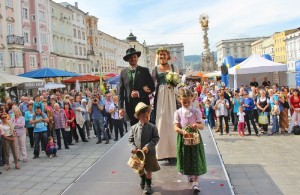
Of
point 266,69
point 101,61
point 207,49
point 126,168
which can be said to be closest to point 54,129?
point 126,168

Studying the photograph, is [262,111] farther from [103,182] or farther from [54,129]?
[103,182]

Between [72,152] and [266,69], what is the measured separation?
34.3 ft

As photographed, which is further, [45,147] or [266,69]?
[266,69]

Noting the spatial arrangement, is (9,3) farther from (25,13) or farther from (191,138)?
(191,138)

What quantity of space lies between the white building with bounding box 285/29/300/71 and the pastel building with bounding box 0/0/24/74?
6044cm

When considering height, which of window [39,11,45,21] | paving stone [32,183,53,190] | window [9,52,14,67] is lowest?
paving stone [32,183,53,190]

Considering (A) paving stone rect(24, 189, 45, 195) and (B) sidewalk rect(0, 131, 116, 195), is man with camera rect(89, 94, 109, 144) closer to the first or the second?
(B) sidewalk rect(0, 131, 116, 195)

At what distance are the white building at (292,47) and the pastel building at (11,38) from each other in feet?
198

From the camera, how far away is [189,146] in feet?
16.1

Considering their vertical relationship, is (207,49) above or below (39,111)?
above

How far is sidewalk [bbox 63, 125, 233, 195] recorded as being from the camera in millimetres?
4780

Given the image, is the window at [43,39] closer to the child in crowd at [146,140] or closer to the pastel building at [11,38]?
the pastel building at [11,38]

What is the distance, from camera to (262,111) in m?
12.4

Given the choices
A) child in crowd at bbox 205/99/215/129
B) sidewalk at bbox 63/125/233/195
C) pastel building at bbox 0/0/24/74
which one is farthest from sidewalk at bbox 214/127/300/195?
pastel building at bbox 0/0/24/74
